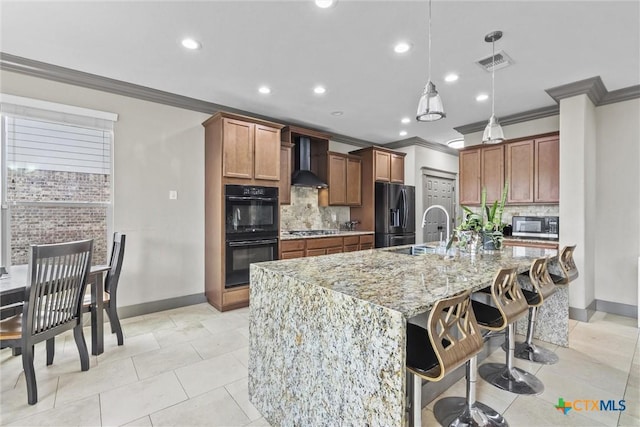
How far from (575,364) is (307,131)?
4.14 m

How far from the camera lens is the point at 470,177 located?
4.80 m

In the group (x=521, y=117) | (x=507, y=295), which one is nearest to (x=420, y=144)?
(x=521, y=117)

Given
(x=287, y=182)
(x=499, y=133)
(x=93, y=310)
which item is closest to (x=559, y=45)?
(x=499, y=133)

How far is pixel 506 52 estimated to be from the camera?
2.70 meters

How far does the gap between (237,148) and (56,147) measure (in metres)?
1.82

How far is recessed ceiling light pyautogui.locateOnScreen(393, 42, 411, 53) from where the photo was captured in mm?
2568

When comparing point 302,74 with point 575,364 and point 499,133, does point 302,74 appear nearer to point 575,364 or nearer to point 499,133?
point 499,133

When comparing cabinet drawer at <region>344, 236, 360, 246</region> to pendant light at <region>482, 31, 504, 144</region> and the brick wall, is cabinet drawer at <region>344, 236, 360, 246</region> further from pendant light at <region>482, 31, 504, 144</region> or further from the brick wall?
the brick wall

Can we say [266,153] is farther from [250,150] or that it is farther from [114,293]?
[114,293]

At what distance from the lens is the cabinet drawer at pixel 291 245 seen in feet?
13.8

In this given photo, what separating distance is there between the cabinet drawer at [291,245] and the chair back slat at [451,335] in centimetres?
303

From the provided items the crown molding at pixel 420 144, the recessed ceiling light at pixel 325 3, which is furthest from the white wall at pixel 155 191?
the crown molding at pixel 420 144

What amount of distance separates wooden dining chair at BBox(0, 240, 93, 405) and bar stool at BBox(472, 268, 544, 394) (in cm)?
278

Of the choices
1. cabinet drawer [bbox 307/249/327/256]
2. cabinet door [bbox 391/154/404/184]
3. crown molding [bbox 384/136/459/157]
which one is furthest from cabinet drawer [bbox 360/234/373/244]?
crown molding [bbox 384/136/459/157]
